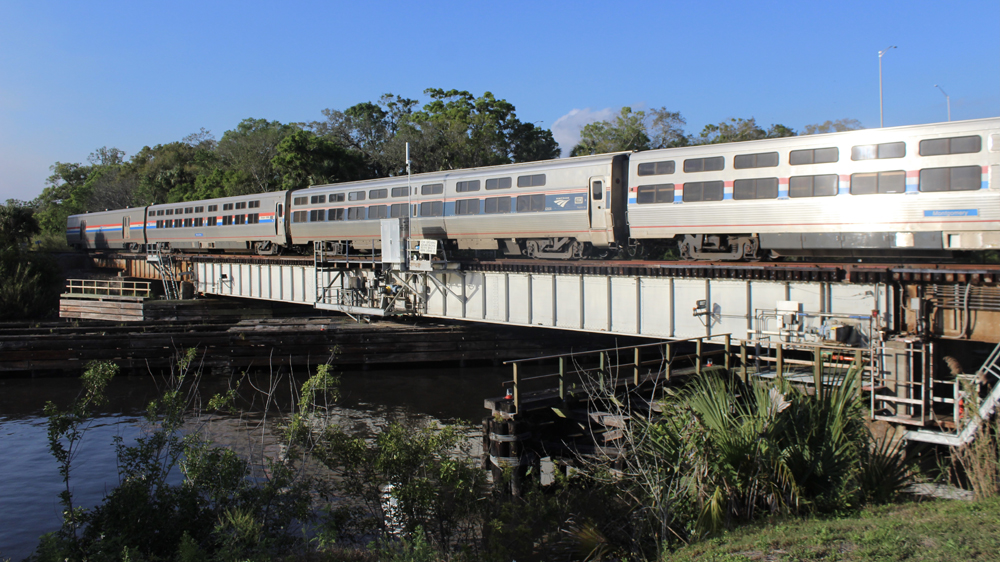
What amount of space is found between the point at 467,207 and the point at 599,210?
6.17 m

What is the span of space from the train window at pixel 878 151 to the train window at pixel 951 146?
0.45 meters

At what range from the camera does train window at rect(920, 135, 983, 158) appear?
14328 mm

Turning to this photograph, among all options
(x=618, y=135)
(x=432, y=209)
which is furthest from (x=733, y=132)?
(x=432, y=209)

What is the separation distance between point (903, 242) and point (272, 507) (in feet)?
50.9

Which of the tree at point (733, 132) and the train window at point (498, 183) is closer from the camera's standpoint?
the train window at point (498, 183)

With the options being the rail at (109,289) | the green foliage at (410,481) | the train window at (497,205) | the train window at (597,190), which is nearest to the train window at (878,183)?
the train window at (597,190)

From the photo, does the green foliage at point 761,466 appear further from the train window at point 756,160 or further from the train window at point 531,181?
the train window at point 531,181

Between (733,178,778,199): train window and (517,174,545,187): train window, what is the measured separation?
23.0 ft

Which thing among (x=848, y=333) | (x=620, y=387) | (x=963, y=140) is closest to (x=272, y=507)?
(x=620, y=387)

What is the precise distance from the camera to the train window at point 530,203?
22.5 metres

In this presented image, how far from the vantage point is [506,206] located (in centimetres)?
2366

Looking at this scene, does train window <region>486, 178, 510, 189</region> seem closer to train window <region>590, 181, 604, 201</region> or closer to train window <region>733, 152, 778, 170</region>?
train window <region>590, 181, 604, 201</region>

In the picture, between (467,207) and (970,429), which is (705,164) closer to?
(467,207)

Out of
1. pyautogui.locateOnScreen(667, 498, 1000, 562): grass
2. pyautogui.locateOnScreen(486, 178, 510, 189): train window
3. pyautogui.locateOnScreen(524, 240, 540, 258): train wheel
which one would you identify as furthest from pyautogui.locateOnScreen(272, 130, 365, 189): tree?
pyautogui.locateOnScreen(667, 498, 1000, 562): grass
